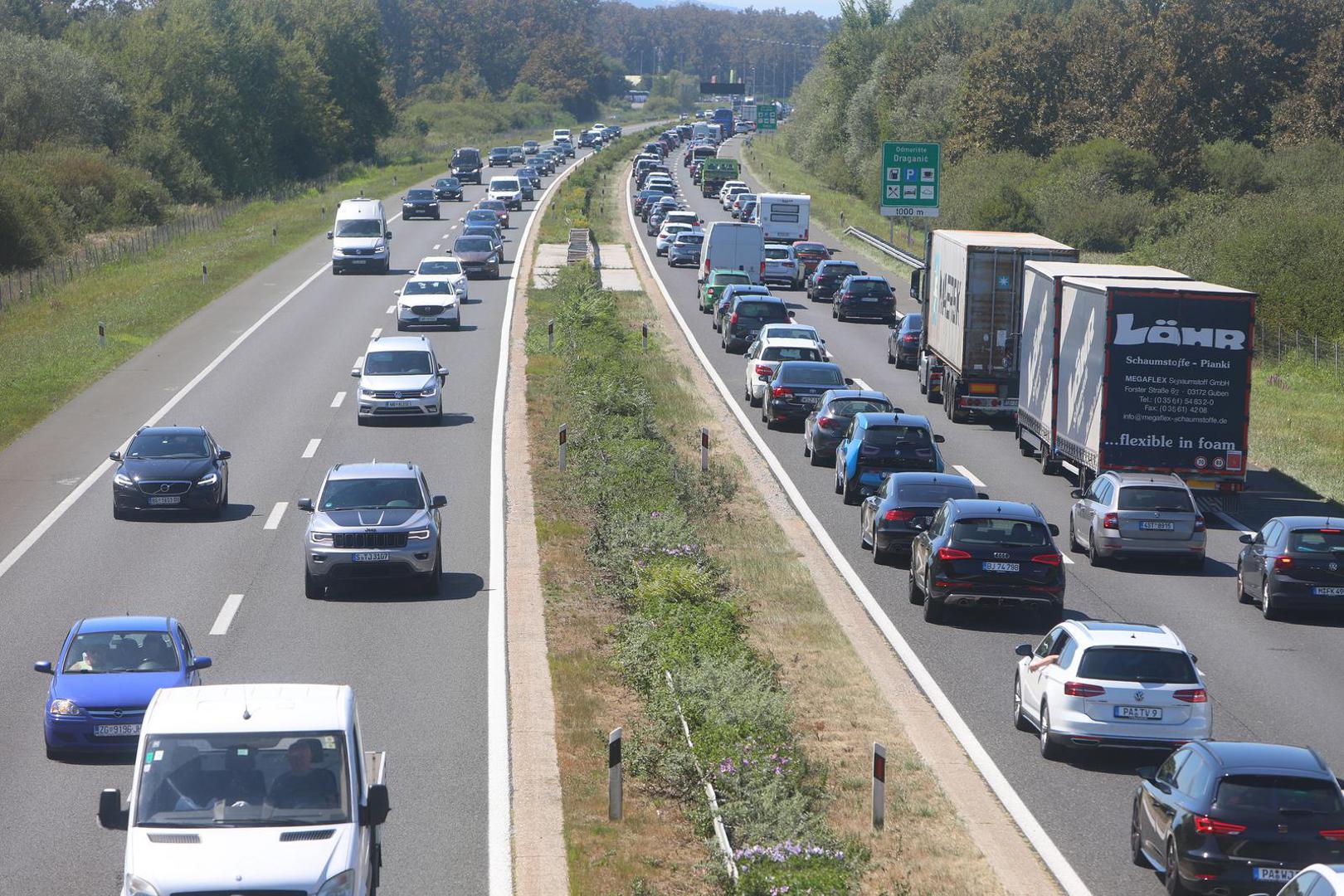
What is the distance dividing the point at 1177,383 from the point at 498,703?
49.6 feet

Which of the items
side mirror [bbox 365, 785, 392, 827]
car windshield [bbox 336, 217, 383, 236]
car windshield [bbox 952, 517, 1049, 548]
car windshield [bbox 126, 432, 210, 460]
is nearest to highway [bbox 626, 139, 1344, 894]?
car windshield [bbox 952, 517, 1049, 548]

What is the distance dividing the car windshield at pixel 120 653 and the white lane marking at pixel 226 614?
3888 millimetres

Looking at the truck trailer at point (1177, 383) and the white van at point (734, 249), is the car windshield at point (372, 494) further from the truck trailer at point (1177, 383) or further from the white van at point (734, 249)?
the white van at point (734, 249)

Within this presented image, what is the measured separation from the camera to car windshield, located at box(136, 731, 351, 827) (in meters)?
10.1

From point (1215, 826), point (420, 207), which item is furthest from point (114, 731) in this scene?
point (420, 207)

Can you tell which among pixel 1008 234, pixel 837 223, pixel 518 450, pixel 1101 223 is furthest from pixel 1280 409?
pixel 837 223

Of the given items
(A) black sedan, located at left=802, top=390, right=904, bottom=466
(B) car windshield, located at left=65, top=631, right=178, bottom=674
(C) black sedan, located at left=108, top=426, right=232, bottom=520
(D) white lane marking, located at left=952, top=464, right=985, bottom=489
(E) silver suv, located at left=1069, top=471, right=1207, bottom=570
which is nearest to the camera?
(B) car windshield, located at left=65, top=631, right=178, bottom=674

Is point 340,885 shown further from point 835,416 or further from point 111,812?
point 835,416

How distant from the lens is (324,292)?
57.0m

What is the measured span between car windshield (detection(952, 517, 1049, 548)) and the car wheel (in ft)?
11.4

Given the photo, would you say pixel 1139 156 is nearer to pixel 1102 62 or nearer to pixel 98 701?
pixel 1102 62

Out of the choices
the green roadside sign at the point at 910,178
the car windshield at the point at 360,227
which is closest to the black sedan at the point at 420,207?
the car windshield at the point at 360,227

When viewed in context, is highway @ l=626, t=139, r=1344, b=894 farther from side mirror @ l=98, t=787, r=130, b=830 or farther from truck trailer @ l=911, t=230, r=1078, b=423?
side mirror @ l=98, t=787, r=130, b=830

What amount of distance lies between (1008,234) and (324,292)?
26942mm
